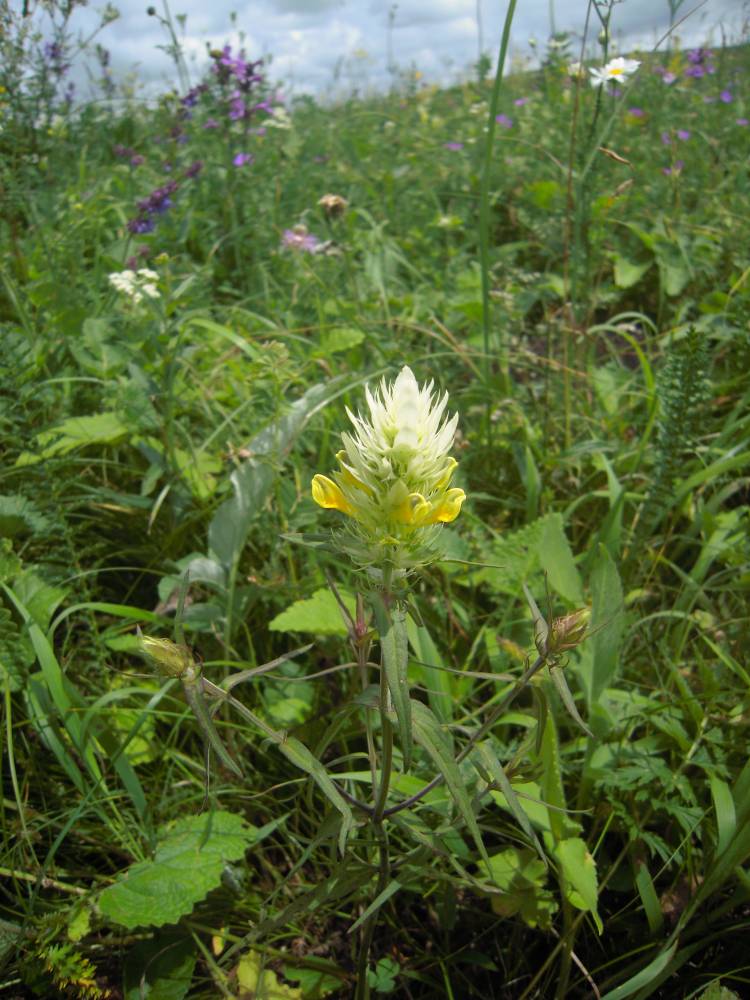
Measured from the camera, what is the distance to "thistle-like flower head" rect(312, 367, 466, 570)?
2.76ft

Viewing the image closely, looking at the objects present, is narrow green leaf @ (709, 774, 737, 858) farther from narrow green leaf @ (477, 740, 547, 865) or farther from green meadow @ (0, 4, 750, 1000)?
narrow green leaf @ (477, 740, 547, 865)

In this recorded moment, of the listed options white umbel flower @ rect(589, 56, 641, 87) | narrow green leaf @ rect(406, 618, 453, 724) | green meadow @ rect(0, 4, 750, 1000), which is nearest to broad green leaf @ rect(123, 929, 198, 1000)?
green meadow @ rect(0, 4, 750, 1000)

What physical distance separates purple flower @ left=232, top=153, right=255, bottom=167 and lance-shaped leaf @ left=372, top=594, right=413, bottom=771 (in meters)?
3.22

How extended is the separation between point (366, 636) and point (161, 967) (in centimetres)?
77

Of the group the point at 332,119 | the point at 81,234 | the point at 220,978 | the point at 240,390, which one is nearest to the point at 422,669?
the point at 220,978

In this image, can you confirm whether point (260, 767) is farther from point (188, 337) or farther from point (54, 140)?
point (54, 140)

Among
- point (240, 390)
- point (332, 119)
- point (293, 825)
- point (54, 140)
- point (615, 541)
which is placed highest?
point (332, 119)

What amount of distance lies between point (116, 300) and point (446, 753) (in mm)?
2297

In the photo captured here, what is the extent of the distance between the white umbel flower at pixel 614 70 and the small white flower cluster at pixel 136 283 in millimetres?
1454

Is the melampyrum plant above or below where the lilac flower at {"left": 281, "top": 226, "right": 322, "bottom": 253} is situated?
below

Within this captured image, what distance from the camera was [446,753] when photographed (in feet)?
2.77

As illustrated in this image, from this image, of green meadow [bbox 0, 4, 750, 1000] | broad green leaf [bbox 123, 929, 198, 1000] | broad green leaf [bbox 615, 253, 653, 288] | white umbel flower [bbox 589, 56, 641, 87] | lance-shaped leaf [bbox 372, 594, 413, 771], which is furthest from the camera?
broad green leaf [bbox 615, 253, 653, 288]

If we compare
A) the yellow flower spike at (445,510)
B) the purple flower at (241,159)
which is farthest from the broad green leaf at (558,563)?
the purple flower at (241,159)

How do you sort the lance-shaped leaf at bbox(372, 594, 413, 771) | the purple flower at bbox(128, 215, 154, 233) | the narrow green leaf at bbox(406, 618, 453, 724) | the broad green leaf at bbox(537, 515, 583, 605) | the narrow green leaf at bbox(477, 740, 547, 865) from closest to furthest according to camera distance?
the lance-shaped leaf at bbox(372, 594, 413, 771), the narrow green leaf at bbox(477, 740, 547, 865), the narrow green leaf at bbox(406, 618, 453, 724), the broad green leaf at bbox(537, 515, 583, 605), the purple flower at bbox(128, 215, 154, 233)
